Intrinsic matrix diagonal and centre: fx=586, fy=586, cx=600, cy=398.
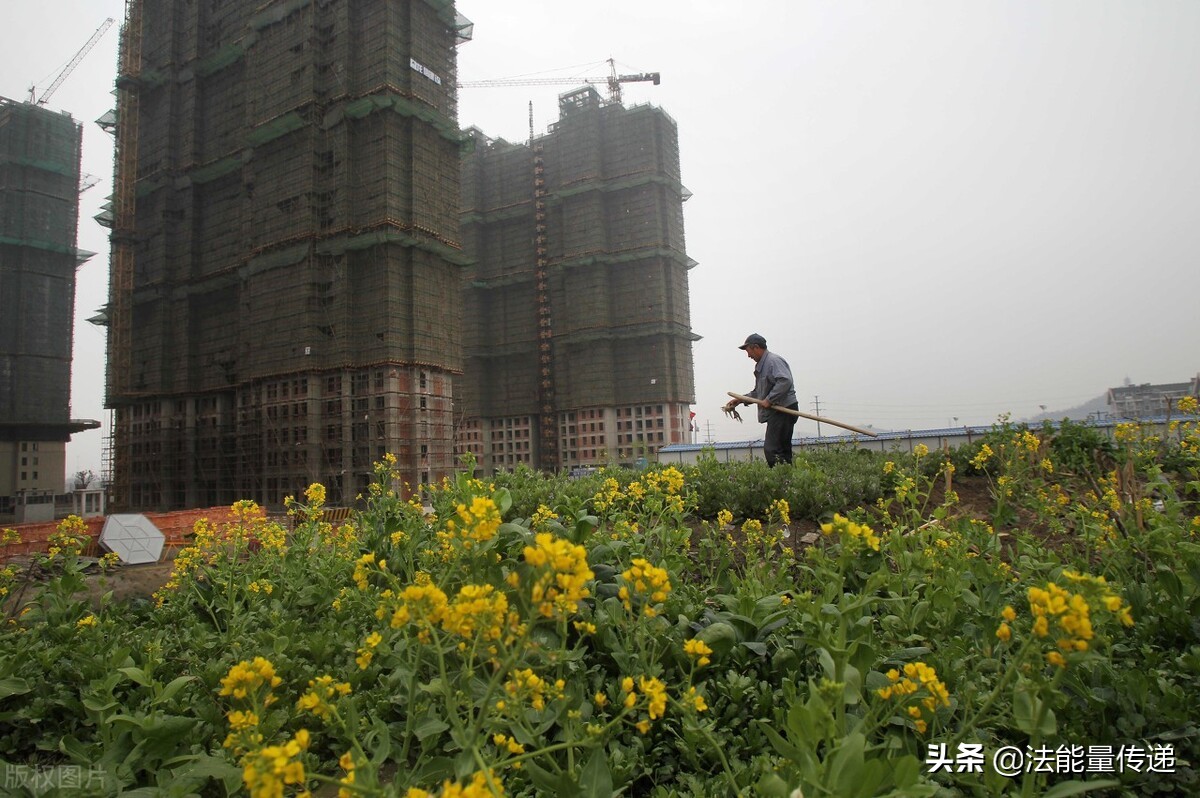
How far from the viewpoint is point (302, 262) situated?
2767 centimetres

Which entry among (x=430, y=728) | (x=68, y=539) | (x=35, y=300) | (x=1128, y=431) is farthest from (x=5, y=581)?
(x=35, y=300)

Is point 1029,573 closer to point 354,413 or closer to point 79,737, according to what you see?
point 79,737

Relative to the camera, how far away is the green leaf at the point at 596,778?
1614mm

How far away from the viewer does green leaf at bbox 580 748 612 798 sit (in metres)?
1.61

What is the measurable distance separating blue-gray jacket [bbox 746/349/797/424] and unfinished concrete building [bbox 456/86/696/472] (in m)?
27.8

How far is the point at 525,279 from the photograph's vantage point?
4272 cm

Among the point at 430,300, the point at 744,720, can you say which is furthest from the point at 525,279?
the point at 744,720

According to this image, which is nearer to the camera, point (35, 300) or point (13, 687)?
point (13, 687)

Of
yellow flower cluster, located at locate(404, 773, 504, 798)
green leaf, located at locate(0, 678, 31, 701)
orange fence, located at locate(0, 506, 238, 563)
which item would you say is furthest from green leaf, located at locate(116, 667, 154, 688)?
orange fence, located at locate(0, 506, 238, 563)

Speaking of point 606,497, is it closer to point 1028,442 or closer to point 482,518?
point 482,518

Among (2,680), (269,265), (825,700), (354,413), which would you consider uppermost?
(269,265)

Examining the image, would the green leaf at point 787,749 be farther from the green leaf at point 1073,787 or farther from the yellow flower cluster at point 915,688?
the green leaf at point 1073,787

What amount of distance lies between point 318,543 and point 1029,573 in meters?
4.62

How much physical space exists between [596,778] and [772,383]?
18.6 ft
